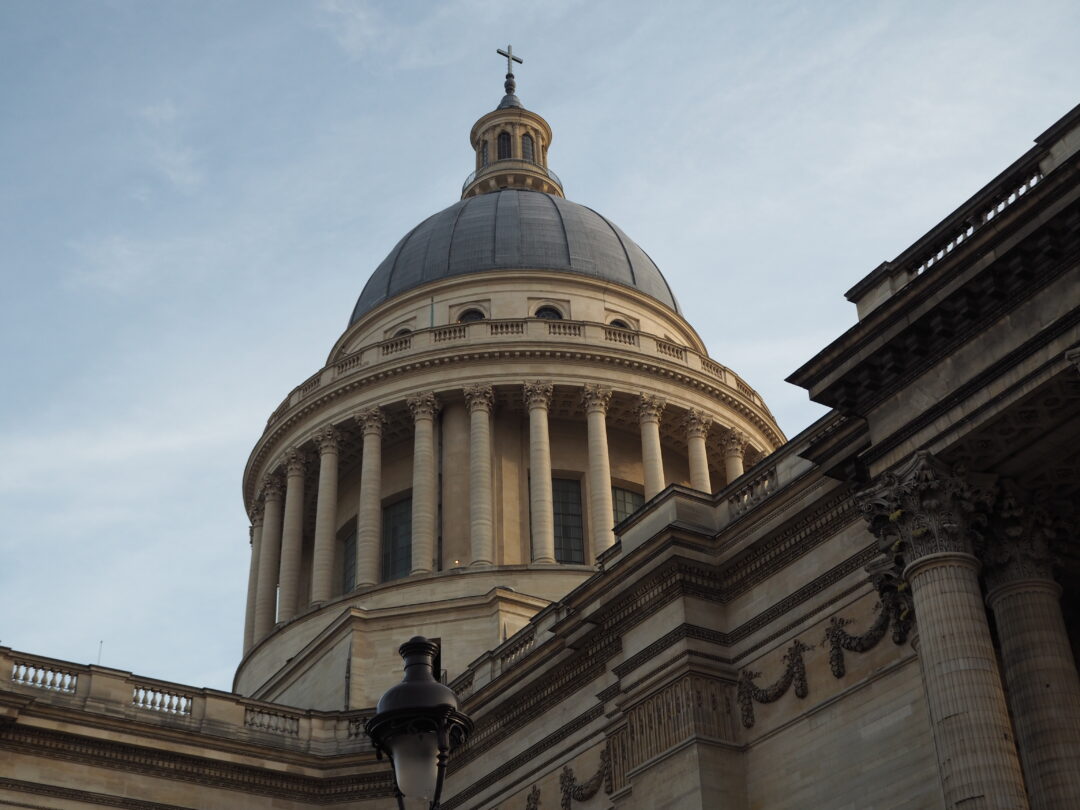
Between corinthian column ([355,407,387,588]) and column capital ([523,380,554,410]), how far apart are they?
4.87 meters

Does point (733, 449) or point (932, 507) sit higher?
point (733, 449)

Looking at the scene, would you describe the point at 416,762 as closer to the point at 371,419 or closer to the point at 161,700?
the point at 161,700

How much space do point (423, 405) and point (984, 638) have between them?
29.3 metres

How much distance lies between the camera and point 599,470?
145 ft

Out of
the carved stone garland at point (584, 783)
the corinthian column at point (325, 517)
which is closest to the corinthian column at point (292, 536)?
the corinthian column at point (325, 517)

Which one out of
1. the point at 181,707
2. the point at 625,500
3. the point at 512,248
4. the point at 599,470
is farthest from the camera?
the point at 512,248

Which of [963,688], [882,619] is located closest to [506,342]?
[882,619]

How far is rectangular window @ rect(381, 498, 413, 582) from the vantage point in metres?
44.9

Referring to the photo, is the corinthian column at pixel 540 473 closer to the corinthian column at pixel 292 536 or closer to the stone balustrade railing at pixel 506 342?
the stone balustrade railing at pixel 506 342

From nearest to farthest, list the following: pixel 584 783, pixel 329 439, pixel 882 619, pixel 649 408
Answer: pixel 882 619
pixel 584 783
pixel 649 408
pixel 329 439

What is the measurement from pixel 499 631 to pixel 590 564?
233 inches

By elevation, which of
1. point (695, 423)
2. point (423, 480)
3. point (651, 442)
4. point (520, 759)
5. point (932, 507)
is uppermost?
point (695, 423)

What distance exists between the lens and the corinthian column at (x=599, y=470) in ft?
141

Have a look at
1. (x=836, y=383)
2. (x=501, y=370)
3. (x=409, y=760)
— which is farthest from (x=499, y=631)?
(x=409, y=760)
